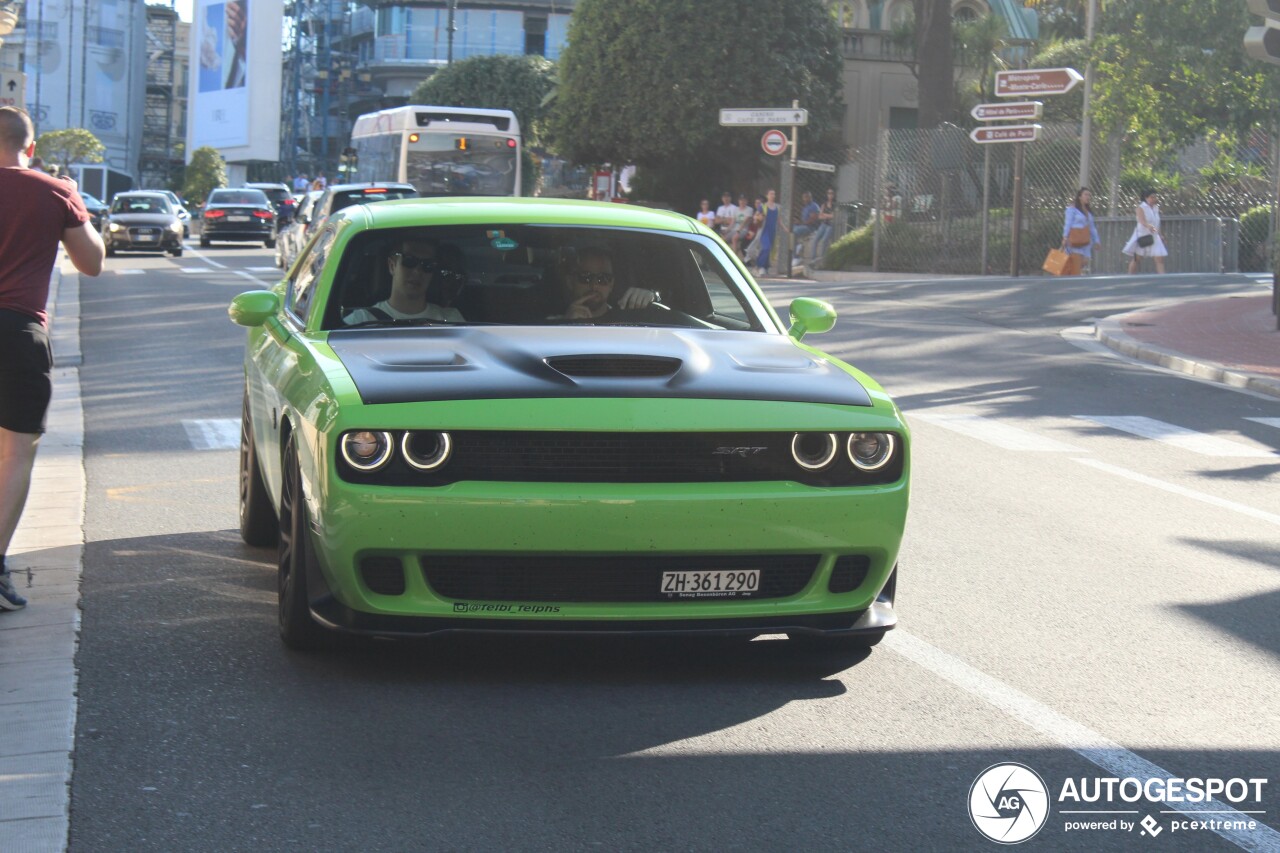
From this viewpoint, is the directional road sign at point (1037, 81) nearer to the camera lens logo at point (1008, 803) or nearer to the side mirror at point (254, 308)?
the side mirror at point (254, 308)

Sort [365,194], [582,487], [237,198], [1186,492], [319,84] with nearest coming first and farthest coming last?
[582,487] < [1186,492] < [365,194] < [237,198] < [319,84]

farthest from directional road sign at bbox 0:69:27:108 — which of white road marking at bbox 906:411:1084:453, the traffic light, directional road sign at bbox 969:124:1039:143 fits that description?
directional road sign at bbox 969:124:1039:143

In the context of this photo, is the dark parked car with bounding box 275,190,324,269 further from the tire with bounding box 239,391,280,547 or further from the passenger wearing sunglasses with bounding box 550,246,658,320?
the passenger wearing sunglasses with bounding box 550,246,658,320

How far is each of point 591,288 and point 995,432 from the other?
6.62m

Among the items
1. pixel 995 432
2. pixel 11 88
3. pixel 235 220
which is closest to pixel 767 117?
pixel 11 88

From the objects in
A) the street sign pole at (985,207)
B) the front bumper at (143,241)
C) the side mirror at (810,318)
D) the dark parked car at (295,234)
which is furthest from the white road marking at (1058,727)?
the front bumper at (143,241)

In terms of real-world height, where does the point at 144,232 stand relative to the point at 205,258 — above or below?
above

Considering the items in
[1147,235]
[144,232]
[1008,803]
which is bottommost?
[1008,803]

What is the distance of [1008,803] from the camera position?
14.2ft

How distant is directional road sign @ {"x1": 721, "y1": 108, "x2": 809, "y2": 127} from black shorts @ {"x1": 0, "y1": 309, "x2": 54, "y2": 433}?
26840 millimetres

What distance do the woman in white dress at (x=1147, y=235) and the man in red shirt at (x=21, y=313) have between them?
25649 millimetres

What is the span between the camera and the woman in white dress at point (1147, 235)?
29703 mm

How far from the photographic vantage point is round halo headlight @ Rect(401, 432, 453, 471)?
16.3ft

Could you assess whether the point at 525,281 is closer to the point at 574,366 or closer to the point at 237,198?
the point at 574,366
